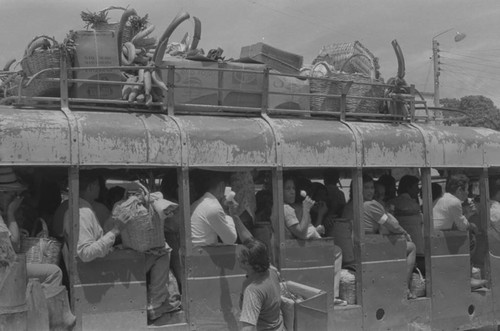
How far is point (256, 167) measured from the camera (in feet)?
20.0

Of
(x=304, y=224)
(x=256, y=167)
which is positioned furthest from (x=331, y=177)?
(x=256, y=167)

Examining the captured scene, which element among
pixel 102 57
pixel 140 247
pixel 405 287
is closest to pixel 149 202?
pixel 140 247

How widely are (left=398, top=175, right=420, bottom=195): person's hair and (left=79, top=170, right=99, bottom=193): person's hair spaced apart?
375 cm

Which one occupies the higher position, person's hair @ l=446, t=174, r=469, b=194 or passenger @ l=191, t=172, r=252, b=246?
person's hair @ l=446, t=174, r=469, b=194

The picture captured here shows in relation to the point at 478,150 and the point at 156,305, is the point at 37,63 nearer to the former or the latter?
the point at 156,305

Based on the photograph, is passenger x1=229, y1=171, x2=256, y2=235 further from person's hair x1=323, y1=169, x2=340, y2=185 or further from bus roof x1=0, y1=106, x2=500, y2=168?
person's hair x1=323, y1=169, x2=340, y2=185

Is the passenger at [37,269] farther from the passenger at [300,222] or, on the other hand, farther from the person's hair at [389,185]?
the person's hair at [389,185]

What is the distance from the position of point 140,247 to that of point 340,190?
10.7 ft

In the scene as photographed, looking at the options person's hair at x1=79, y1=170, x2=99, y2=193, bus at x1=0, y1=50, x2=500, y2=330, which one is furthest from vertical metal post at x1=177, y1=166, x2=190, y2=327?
person's hair at x1=79, y1=170, x2=99, y2=193

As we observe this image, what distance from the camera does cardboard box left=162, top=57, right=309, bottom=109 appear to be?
20.0 ft

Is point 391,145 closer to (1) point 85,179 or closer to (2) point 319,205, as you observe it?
(2) point 319,205

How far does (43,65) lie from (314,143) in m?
2.55

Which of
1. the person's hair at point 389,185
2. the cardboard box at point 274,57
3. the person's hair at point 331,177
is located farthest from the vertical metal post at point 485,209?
the cardboard box at point 274,57

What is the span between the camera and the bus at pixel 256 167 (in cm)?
526
